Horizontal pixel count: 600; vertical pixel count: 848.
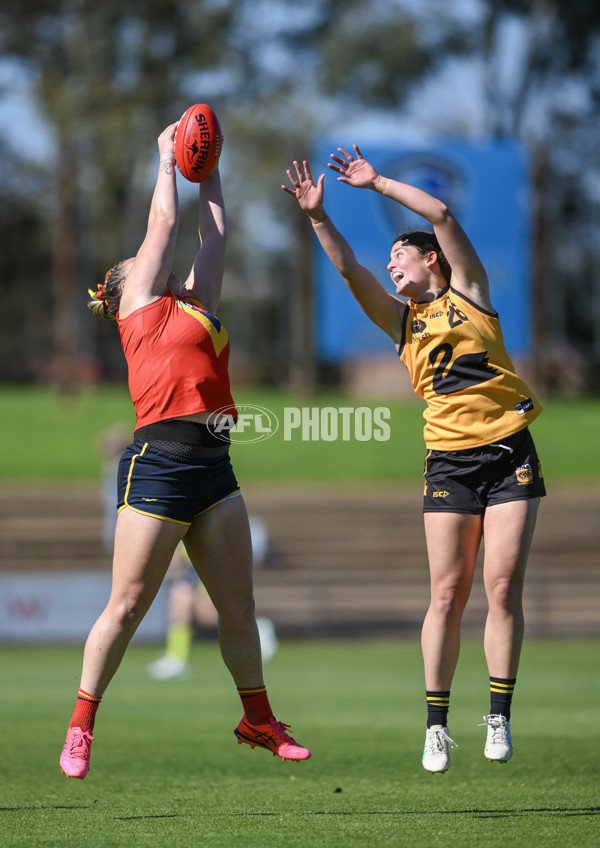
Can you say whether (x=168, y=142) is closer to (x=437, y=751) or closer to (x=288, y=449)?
(x=437, y=751)

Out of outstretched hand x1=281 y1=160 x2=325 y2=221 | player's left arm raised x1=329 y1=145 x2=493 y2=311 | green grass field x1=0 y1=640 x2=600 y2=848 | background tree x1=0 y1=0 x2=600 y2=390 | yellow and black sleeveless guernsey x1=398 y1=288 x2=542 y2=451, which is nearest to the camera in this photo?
green grass field x1=0 y1=640 x2=600 y2=848

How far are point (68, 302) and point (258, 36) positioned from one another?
13.3m

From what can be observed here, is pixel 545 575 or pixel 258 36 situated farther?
pixel 258 36

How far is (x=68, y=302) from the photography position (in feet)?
94.3

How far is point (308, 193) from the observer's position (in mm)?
5219

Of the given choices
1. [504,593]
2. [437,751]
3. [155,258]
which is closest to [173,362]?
[155,258]

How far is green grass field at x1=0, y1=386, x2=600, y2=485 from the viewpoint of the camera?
2142cm

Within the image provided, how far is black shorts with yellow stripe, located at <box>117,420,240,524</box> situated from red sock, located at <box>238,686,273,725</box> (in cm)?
81

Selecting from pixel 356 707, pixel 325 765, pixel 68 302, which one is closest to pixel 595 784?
pixel 325 765

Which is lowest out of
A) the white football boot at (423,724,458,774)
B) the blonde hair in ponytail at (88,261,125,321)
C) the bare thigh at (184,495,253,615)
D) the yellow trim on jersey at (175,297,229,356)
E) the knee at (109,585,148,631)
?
the white football boot at (423,724,458,774)

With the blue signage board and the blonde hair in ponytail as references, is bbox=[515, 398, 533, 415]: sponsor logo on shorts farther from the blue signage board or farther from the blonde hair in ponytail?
the blue signage board

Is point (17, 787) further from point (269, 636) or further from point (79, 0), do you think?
point (79, 0)

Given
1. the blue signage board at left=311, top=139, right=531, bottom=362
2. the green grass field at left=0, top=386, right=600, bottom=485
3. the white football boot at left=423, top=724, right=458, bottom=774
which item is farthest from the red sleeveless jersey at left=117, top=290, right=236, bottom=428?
the blue signage board at left=311, top=139, right=531, bottom=362

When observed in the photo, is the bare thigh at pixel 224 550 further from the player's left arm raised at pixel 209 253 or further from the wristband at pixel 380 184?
the wristband at pixel 380 184
